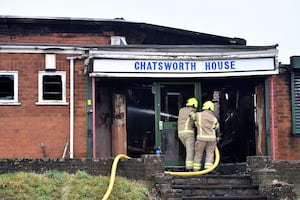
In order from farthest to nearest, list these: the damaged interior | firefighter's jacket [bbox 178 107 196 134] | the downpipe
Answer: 1. the damaged interior
2. firefighter's jacket [bbox 178 107 196 134]
3. the downpipe

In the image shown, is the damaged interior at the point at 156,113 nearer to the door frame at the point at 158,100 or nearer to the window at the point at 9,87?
the door frame at the point at 158,100

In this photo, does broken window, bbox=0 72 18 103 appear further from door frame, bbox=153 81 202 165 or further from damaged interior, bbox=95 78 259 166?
door frame, bbox=153 81 202 165

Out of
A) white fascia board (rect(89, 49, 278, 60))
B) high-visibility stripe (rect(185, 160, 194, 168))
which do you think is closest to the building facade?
white fascia board (rect(89, 49, 278, 60))

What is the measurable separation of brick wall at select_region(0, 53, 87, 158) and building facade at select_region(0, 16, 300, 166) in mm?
24

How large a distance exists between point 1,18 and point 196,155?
728 cm

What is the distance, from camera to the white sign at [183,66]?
1465 cm

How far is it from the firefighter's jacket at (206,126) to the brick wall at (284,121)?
2572 mm

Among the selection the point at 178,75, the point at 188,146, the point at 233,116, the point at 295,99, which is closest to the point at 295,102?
the point at 295,99

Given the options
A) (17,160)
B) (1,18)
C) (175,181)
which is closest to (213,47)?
(175,181)

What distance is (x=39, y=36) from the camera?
730 inches

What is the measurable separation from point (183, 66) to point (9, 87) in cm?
417

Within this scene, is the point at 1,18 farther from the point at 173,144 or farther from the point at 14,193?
the point at 14,193

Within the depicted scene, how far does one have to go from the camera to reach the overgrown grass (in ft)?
38.2

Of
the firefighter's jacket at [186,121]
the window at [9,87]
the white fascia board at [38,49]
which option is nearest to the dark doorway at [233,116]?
the firefighter's jacket at [186,121]
